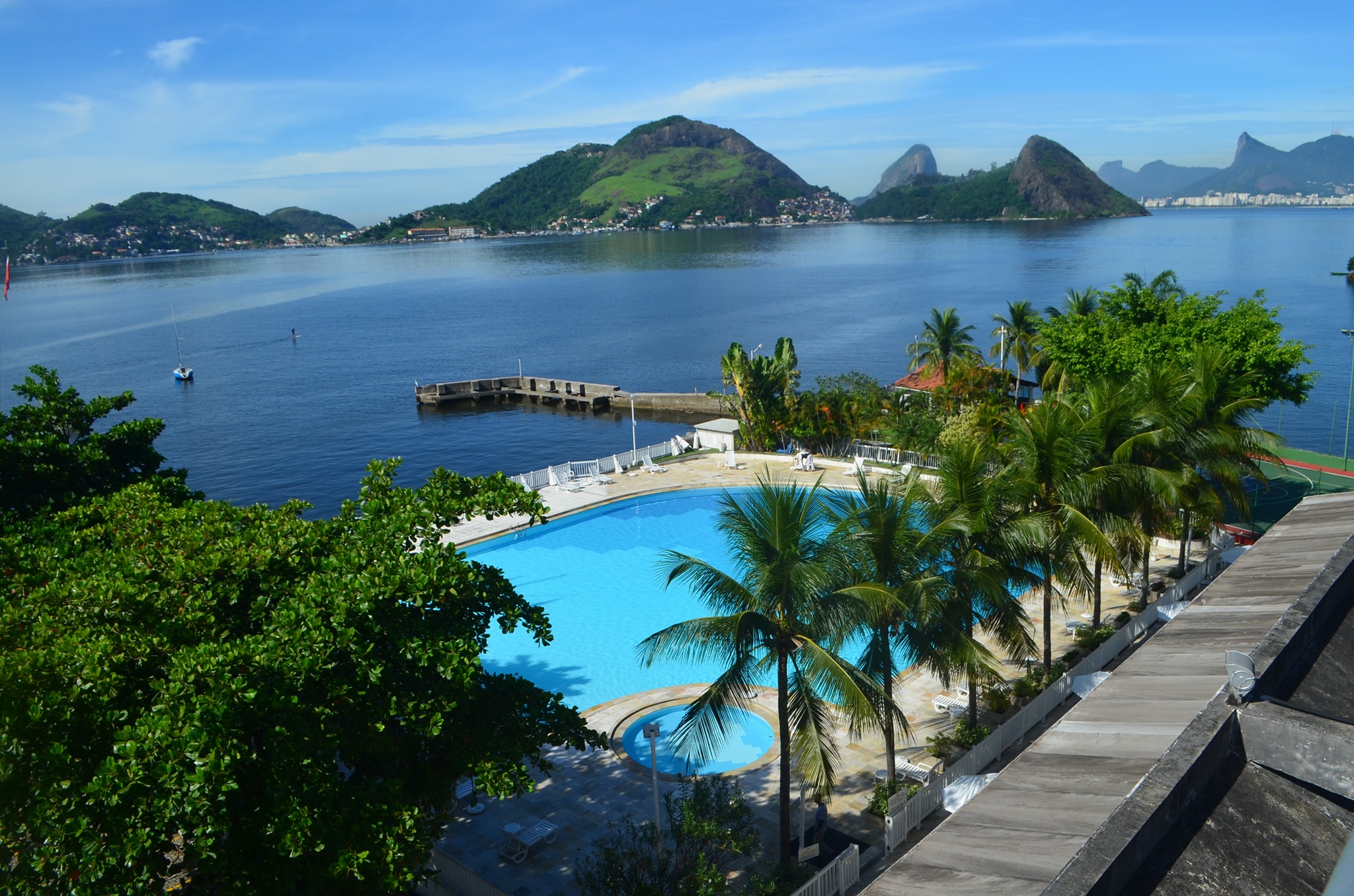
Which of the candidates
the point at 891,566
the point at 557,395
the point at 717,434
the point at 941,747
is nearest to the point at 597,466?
the point at 717,434

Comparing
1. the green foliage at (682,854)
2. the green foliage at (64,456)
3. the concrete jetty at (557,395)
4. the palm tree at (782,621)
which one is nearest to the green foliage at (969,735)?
the green foliage at (682,854)

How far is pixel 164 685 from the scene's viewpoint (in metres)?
7.67

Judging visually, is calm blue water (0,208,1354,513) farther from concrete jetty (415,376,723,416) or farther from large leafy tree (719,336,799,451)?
large leafy tree (719,336,799,451)

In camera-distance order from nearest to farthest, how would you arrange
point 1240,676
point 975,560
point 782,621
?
point 1240,676 → point 782,621 → point 975,560

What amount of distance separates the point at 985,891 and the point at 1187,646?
5176 millimetres

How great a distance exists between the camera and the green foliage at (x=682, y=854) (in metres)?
10.6

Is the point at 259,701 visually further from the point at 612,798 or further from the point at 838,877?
the point at 612,798

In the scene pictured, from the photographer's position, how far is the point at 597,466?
3306 centimetres

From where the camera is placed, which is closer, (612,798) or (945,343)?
(612,798)

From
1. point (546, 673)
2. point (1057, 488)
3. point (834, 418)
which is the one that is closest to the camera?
point (1057, 488)

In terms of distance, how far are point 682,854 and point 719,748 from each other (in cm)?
502

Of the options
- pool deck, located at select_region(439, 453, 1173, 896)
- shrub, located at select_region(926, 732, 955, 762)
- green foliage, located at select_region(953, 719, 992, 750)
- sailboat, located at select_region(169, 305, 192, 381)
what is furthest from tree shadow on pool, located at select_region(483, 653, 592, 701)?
sailboat, located at select_region(169, 305, 192, 381)

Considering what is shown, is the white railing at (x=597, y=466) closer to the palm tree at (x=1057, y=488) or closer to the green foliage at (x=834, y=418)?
the green foliage at (x=834, y=418)

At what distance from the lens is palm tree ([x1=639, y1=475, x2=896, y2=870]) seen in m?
10.7
